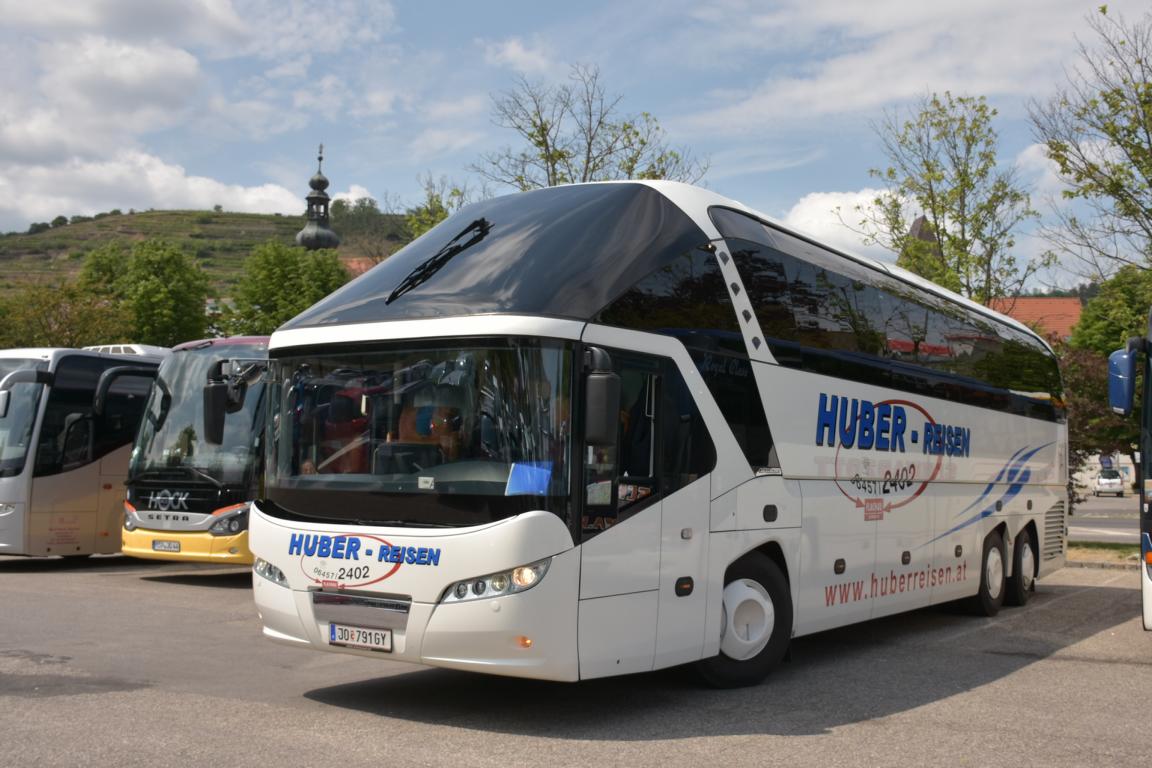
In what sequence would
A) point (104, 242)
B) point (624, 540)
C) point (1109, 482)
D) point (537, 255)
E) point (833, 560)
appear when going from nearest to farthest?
1. point (624, 540)
2. point (537, 255)
3. point (833, 560)
4. point (1109, 482)
5. point (104, 242)

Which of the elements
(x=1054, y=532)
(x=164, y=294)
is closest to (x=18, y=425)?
(x=1054, y=532)

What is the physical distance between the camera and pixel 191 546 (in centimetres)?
1551

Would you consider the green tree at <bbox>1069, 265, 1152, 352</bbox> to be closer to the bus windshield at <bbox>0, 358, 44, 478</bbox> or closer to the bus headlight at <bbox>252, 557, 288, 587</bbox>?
→ the bus headlight at <bbox>252, 557, 288, 587</bbox>

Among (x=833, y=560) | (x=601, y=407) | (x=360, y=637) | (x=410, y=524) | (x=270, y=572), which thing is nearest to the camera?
(x=601, y=407)

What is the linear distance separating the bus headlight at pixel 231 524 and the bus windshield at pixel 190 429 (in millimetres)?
403

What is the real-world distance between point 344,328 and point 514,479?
1.74 metres

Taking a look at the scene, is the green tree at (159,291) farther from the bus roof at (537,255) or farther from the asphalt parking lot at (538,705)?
the bus roof at (537,255)

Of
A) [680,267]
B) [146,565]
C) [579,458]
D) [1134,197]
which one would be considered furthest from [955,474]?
[146,565]

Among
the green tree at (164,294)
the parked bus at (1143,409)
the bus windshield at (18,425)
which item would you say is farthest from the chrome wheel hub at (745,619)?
the green tree at (164,294)

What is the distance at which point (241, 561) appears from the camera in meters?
15.4

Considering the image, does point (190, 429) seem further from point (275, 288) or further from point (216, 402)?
point (275, 288)

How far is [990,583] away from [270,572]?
30.1ft

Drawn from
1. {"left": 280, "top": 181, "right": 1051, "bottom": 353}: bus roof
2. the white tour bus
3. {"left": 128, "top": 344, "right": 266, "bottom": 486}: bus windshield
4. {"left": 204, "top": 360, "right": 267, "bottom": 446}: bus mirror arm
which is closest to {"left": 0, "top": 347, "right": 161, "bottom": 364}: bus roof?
{"left": 128, "top": 344, "right": 266, "bottom": 486}: bus windshield

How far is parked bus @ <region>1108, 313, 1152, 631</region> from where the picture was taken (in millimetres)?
10156
